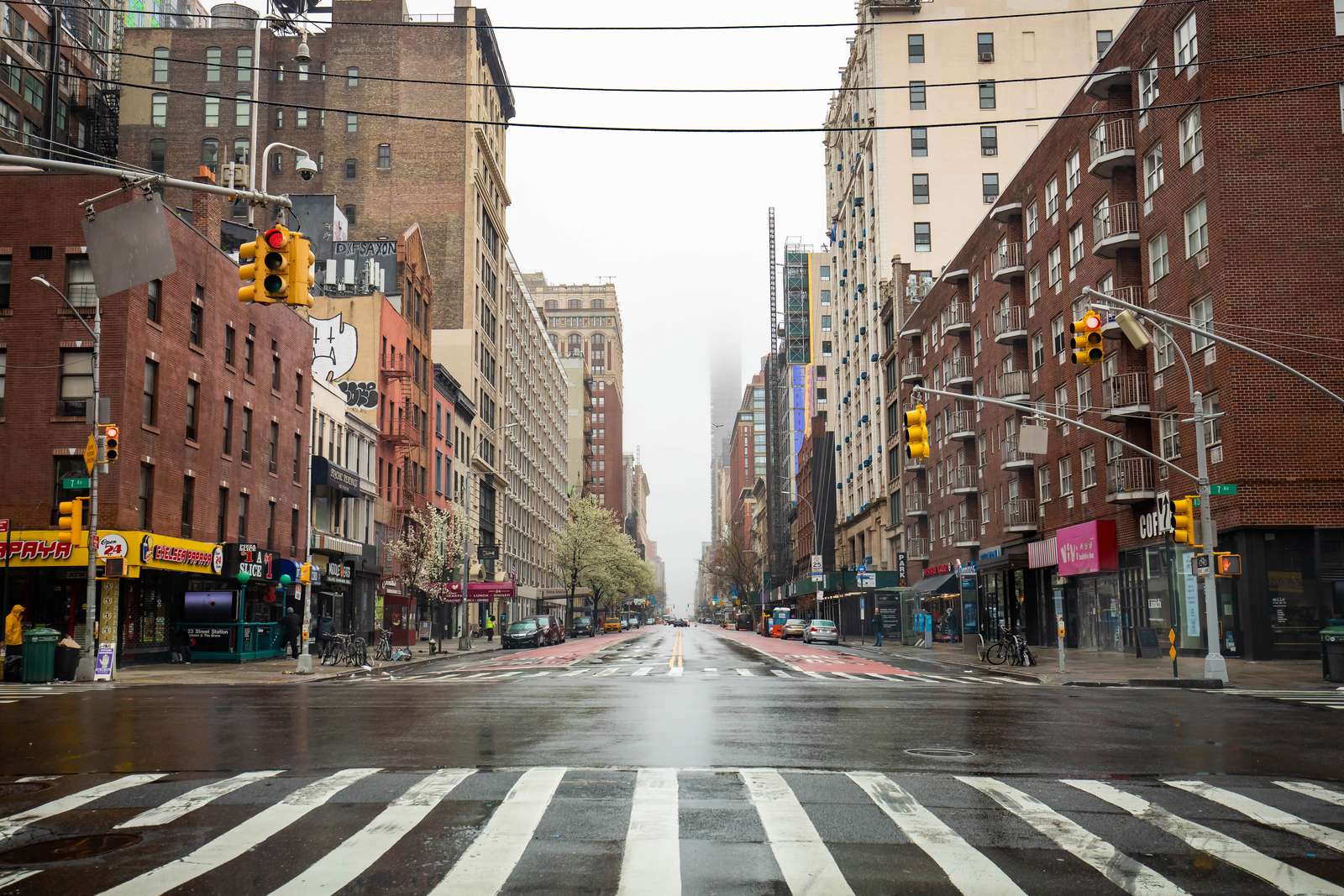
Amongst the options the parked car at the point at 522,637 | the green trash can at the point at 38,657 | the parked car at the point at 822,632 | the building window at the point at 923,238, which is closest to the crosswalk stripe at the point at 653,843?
the green trash can at the point at 38,657

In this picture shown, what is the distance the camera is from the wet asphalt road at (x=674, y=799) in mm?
7348

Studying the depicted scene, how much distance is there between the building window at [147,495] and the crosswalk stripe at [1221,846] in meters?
31.1

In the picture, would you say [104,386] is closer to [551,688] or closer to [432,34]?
[551,688]

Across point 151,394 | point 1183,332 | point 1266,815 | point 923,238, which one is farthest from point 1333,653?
point 923,238

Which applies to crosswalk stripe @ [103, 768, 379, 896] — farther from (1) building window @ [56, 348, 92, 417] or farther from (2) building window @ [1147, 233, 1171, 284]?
(2) building window @ [1147, 233, 1171, 284]

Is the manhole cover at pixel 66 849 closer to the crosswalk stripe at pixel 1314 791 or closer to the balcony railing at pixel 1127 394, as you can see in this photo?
the crosswalk stripe at pixel 1314 791

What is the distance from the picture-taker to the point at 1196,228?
1415 inches

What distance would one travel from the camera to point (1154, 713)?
18797 millimetres

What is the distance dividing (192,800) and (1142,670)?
2871cm

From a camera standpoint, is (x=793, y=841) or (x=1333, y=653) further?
(x=1333, y=653)

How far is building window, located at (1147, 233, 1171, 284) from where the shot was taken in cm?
3838

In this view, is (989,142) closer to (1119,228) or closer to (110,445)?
(1119,228)

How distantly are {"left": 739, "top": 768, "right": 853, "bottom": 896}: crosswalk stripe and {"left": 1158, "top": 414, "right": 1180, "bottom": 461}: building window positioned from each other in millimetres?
30540

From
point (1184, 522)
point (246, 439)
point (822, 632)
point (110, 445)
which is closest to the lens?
point (1184, 522)
